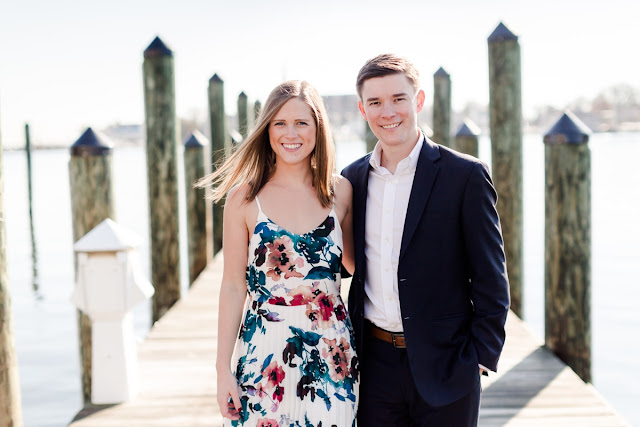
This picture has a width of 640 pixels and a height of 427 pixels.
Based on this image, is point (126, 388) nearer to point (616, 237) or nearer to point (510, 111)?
point (510, 111)

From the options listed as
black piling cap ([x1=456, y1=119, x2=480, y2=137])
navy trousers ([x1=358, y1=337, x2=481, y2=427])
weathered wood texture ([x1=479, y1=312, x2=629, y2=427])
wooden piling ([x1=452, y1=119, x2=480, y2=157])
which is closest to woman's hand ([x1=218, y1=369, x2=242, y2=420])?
navy trousers ([x1=358, y1=337, x2=481, y2=427])

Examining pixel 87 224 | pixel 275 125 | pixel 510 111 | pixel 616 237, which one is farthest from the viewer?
pixel 616 237

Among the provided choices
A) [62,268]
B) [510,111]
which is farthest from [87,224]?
[62,268]

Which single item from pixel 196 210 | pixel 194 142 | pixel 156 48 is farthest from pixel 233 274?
pixel 194 142

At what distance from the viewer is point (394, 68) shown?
2123 millimetres

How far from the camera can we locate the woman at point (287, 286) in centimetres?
212

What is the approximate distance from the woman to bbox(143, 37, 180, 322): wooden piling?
12.5 ft

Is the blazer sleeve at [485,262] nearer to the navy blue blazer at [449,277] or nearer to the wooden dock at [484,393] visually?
the navy blue blazer at [449,277]

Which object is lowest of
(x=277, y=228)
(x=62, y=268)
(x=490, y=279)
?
(x=62, y=268)

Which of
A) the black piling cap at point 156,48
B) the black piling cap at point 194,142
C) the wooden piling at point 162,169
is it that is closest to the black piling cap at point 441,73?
the black piling cap at point 194,142

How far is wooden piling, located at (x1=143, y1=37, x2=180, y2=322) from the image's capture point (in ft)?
19.1

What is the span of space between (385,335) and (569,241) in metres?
2.41

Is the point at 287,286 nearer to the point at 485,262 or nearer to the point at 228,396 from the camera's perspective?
the point at 228,396

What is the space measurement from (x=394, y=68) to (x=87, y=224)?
2558 mm
